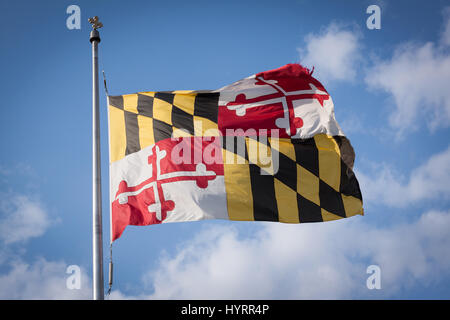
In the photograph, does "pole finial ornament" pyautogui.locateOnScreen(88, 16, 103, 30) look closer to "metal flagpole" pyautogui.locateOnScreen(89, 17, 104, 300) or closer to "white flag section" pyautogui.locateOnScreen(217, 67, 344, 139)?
"metal flagpole" pyautogui.locateOnScreen(89, 17, 104, 300)

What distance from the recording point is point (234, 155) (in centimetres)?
1442

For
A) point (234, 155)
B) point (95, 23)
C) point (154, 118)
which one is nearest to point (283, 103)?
point (234, 155)

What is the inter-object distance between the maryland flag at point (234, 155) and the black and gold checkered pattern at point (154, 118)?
0.03 m

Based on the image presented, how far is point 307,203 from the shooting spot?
14.1 m

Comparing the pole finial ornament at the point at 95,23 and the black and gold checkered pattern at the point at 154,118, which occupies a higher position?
the pole finial ornament at the point at 95,23

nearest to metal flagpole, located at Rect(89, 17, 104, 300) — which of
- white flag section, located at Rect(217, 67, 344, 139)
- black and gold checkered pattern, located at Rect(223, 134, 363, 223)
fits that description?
black and gold checkered pattern, located at Rect(223, 134, 363, 223)

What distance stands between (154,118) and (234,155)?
2.54m

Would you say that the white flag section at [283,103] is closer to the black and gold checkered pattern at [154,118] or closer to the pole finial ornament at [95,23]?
the black and gold checkered pattern at [154,118]

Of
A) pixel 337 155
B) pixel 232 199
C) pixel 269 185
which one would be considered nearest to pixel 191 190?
pixel 232 199

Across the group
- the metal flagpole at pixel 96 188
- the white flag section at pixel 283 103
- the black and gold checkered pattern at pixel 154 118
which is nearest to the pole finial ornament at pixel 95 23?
the metal flagpole at pixel 96 188

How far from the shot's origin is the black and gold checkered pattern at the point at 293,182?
13.9 m

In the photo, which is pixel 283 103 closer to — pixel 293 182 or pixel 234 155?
pixel 234 155
